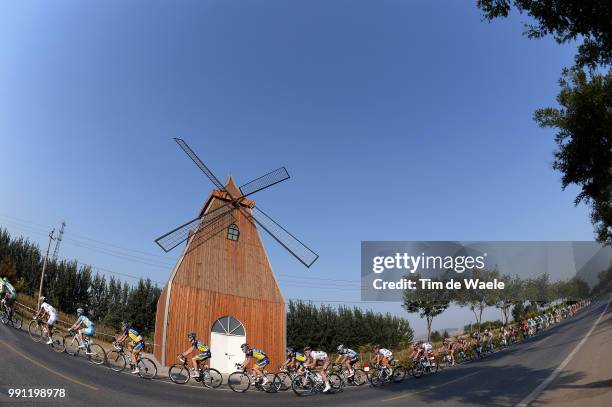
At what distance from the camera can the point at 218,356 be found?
22.0 meters

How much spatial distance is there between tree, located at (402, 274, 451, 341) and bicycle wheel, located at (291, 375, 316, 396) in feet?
115

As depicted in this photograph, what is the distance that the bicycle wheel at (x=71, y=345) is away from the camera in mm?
16417

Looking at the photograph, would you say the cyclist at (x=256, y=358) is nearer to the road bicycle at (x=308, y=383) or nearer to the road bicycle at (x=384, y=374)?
the road bicycle at (x=308, y=383)

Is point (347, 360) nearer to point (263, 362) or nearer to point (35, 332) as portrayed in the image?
point (263, 362)

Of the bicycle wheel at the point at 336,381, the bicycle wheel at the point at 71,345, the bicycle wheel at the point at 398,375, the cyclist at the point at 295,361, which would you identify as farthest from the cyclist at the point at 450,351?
the bicycle wheel at the point at 71,345

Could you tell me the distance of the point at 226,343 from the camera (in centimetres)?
2255

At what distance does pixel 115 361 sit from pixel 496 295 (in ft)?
186

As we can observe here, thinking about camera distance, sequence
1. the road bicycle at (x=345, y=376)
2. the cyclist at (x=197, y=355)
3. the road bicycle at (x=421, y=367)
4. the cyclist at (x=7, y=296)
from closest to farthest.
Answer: the cyclist at (x=197, y=355), the road bicycle at (x=345, y=376), the cyclist at (x=7, y=296), the road bicycle at (x=421, y=367)

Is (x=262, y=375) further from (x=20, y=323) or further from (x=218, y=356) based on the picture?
(x=20, y=323)

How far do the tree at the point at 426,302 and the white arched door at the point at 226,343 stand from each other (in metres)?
30.9

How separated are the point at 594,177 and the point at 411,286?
42.7 meters

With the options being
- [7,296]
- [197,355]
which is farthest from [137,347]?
[7,296]

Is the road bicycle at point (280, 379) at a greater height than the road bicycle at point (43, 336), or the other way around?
the road bicycle at point (43, 336)

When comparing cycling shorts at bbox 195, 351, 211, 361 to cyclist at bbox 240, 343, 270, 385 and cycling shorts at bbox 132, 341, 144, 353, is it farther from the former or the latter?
cycling shorts at bbox 132, 341, 144, 353
